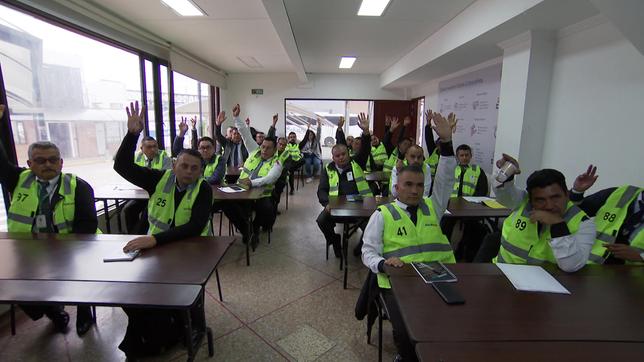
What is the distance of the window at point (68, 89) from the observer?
291 cm

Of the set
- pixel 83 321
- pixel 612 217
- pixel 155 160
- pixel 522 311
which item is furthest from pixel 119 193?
pixel 612 217

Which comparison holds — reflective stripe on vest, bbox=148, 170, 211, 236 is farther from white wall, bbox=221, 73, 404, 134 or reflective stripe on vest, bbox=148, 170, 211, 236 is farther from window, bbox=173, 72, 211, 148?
white wall, bbox=221, 73, 404, 134

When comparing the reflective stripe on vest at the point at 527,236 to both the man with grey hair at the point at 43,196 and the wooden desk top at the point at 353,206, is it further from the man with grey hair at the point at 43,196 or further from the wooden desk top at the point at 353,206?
the man with grey hair at the point at 43,196

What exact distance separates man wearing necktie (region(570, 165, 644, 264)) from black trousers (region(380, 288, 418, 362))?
4.28 feet

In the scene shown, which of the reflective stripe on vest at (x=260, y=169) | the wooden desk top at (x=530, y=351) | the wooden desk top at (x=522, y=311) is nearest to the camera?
the wooden desk top at (x=530, y=351)

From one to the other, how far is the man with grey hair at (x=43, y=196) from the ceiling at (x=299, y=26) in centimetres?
231

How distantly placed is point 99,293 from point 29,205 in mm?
1332

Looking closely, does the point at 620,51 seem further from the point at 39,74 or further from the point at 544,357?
the point at 39,74

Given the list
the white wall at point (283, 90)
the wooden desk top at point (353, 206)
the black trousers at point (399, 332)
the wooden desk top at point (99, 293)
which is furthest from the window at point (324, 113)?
the wooden desk top at point (99, 293)

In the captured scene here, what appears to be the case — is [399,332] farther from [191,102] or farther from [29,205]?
[191,102]

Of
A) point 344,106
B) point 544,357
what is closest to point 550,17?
point 544,357

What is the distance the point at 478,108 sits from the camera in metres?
5.50

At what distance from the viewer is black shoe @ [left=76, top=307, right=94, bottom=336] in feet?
7.37

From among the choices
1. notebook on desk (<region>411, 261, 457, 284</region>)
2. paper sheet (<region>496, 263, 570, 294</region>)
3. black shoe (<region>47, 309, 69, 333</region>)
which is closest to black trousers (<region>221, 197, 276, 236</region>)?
black shoe (<region>47, 309, 69, 333</region>)
